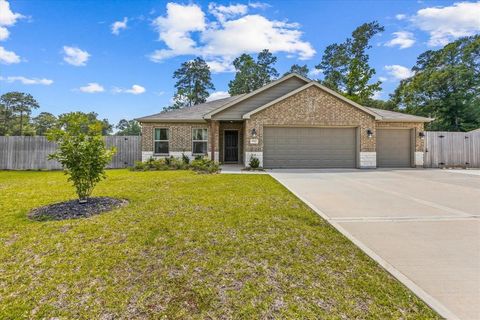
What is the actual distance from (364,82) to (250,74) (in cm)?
1575

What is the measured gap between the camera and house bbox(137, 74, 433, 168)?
1389cm

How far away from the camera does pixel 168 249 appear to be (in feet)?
11.8

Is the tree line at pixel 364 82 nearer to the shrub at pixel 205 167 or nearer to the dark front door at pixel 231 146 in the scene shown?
the dark front door at pixel 231 146

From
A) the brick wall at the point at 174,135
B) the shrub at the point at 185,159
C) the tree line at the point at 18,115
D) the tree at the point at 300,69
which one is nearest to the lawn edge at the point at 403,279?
the shrub at the point at 185,159

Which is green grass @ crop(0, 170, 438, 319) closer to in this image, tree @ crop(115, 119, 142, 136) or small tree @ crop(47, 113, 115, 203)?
small tree @ crop(47, 113, 115, 203)

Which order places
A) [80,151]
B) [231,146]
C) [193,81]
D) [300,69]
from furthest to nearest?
[300,69] < [193,81] < [231,146] < [80,151]

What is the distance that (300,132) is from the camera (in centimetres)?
1422

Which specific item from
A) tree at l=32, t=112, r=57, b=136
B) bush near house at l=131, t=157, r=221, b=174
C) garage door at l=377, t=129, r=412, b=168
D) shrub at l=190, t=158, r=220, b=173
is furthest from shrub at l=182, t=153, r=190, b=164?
tree at l=32, t=112, r=57, b=136

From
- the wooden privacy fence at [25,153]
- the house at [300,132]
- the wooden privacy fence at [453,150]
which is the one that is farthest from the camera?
the wooden privacy fence at [453,150]

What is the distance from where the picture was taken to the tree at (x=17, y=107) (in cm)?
4147

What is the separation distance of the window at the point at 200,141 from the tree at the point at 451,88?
27.1m

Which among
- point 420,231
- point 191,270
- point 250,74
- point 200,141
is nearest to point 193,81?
point 250,74

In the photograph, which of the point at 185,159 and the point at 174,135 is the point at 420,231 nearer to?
the point at 185,159

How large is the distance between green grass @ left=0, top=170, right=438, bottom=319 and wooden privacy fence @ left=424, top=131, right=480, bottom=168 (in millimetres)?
14390
